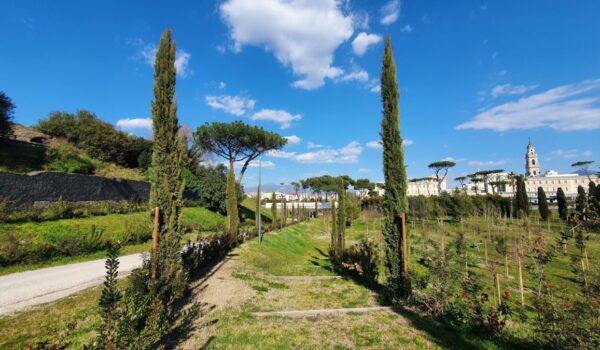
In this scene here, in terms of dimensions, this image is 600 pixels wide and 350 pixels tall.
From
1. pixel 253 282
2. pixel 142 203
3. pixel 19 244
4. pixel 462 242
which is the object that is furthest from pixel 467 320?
pixel 142 203

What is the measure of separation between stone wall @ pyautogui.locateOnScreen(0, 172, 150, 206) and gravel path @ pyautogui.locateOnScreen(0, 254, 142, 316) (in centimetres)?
541

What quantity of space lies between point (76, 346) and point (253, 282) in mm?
4833

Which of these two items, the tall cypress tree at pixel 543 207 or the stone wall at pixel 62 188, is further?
the tall cypress tree at pixel 543 207

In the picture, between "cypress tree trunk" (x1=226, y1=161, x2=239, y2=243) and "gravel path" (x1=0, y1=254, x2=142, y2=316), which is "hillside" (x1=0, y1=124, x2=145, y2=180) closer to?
"cypress tree trunk" (x1=226, y1=161, x2=239, y2=243)

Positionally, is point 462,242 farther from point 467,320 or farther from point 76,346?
point 76,346

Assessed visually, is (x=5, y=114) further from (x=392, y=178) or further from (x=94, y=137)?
(x=392, y=178)

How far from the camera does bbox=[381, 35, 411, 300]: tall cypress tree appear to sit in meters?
6.63

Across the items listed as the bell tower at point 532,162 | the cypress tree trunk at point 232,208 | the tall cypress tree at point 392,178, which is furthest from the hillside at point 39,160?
the bell tower at point 532,162

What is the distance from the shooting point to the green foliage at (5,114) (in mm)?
17984

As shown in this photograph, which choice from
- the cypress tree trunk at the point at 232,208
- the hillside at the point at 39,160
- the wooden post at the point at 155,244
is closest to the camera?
the wooden post at the point at 155,244

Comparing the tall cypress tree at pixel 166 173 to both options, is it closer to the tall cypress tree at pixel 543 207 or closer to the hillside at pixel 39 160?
the hillside at pixel 39 160

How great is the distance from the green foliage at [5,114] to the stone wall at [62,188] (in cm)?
835

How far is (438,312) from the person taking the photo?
5387mm

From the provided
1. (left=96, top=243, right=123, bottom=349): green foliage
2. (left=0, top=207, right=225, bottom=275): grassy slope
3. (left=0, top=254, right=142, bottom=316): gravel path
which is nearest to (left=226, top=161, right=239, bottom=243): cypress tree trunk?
(left=0, top=207, right=225, bottom=275): grassy slope
